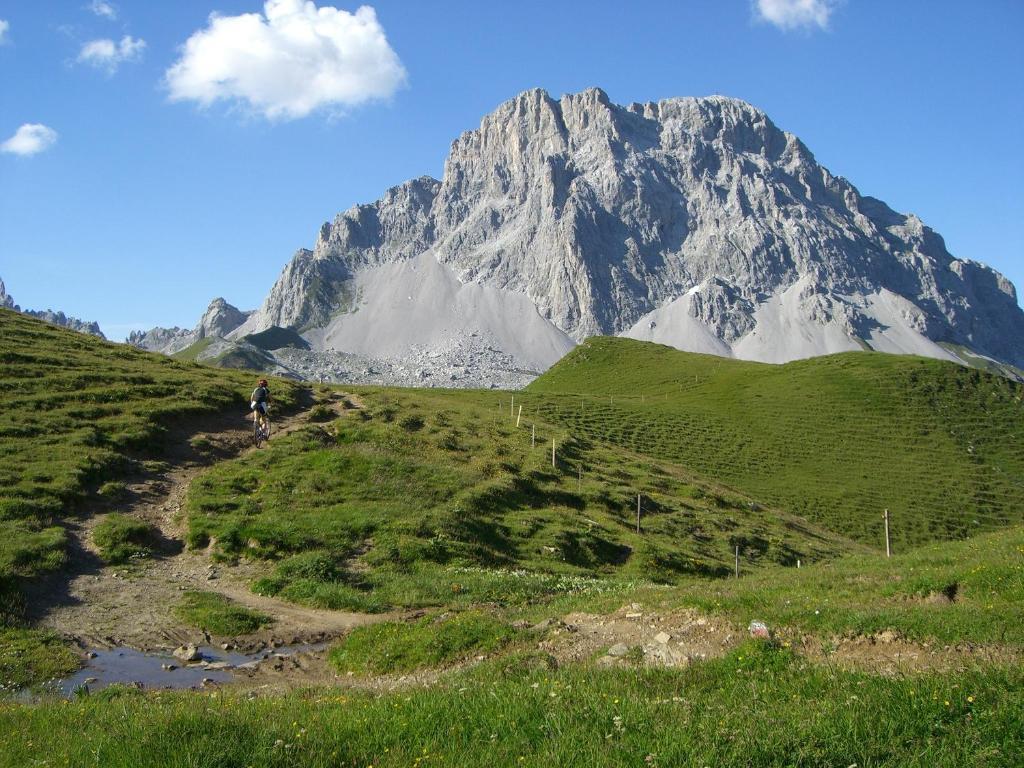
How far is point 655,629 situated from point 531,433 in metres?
35.7

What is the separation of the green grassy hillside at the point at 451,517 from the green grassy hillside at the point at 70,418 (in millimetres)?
4396

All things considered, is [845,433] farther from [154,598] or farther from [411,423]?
[154,598]

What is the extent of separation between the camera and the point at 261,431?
39.3 m

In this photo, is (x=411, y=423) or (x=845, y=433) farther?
(x=845, y=433)

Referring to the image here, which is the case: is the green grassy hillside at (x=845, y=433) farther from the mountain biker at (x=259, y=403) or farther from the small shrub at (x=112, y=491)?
the small shrub at (x=112, y=491)

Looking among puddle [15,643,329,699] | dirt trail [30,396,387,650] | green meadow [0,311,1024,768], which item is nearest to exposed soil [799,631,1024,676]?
green meadow [0,311,1024,768]

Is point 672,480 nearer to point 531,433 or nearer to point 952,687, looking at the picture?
point 531,433

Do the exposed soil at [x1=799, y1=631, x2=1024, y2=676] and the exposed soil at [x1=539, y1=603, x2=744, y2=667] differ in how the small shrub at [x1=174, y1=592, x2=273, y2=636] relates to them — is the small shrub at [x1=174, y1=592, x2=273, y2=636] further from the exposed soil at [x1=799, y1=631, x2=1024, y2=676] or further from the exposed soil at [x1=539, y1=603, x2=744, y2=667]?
the exposed soil at [x1=799, y1=631, x2=1024, y2=676]

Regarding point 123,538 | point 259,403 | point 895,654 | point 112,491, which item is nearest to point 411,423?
point 259,403

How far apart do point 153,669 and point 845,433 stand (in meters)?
79.7

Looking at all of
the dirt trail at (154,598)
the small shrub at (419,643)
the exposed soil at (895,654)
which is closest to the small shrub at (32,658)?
the dirt trail at (154,598)

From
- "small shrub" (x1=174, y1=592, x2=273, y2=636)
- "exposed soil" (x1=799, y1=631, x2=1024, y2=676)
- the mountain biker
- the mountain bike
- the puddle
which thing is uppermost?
the mountain biker

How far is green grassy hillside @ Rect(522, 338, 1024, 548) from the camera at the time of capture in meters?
64.7

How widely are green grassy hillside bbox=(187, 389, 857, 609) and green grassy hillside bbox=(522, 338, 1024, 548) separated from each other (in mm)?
15232
